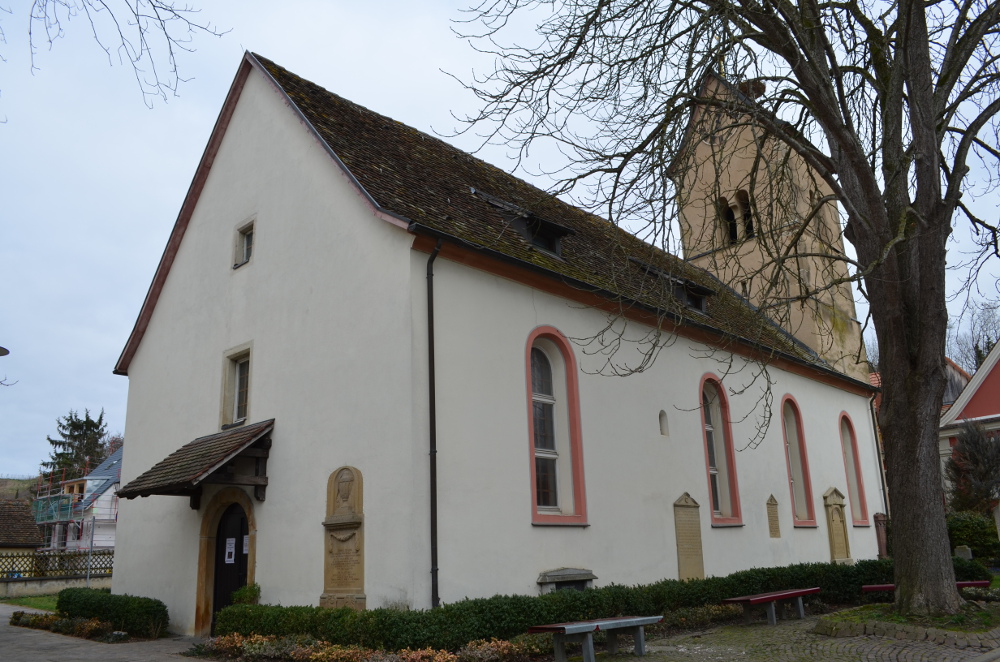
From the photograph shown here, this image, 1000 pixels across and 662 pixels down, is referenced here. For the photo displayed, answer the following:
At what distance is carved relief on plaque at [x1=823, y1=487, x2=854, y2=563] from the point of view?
67.7 feet

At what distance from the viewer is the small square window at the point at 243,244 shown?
1483cm

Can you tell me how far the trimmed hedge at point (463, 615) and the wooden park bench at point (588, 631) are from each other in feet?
2.34

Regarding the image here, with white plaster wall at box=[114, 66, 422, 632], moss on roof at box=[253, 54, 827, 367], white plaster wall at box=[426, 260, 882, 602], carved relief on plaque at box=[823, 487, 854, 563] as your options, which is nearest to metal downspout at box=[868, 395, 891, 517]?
carved relief on plaque at box=[823, 487, 854, 563]

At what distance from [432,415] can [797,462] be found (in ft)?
42.1

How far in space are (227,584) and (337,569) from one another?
3.32 meters

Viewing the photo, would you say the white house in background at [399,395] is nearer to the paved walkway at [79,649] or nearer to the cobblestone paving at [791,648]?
the paved walkway at [79,649]

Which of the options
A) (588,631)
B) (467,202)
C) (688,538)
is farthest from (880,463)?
(588,631)


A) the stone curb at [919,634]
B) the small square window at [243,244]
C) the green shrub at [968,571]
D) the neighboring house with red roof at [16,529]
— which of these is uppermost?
the small square window at [243,244]

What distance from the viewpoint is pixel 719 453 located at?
57.9 ft

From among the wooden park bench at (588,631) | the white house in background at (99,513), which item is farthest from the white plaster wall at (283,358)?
the white house in background at (99,513)

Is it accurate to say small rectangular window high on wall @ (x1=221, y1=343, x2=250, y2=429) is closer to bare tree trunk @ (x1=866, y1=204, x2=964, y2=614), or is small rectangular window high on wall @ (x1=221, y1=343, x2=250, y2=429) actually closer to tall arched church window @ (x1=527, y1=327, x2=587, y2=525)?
tall arched church window @ (x1=527, y1=327, x2=587, y2=525)

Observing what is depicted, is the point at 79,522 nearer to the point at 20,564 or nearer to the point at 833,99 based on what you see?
the point at 20,564

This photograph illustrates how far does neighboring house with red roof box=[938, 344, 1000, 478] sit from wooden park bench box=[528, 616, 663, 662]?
81.8ft

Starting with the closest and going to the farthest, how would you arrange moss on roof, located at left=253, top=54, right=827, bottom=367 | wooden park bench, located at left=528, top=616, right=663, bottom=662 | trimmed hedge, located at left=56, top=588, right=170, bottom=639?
wooden park bench, located at left=528, top=616, right=663, bottom=662 < moss on roof, located at left=253, top=54, right=827, bottom=367 < trimmed hedge, located at left=56, top=588, right=170, bottom=639
